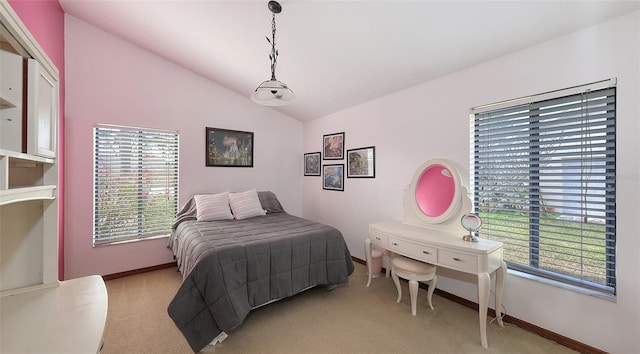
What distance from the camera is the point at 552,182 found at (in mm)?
1873

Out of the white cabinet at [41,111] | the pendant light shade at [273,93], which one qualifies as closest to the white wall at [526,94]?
the pendant light shade at [273,93]

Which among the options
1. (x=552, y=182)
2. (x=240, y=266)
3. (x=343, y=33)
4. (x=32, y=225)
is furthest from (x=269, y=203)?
(x=552, y=182)

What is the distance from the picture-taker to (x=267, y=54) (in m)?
2.65

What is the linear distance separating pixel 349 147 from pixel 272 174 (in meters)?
1.51

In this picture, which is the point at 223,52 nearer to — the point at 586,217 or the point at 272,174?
the point at 272,174

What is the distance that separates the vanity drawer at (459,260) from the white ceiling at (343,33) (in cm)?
171

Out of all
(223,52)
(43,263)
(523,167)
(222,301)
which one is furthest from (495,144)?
(43,263)

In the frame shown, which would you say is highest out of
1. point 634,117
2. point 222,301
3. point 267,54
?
point 267,54

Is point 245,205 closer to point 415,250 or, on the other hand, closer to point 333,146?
point 333,146

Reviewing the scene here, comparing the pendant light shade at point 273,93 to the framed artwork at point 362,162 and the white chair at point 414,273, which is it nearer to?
the framed artwork at point 362,162

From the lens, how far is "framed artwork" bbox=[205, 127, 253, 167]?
363 cm

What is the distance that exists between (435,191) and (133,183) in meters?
3.67

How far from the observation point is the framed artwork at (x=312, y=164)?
13.9 feet

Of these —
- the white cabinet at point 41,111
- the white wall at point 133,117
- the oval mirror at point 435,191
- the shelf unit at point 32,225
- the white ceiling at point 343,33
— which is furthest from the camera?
the white wall at point 133,117
